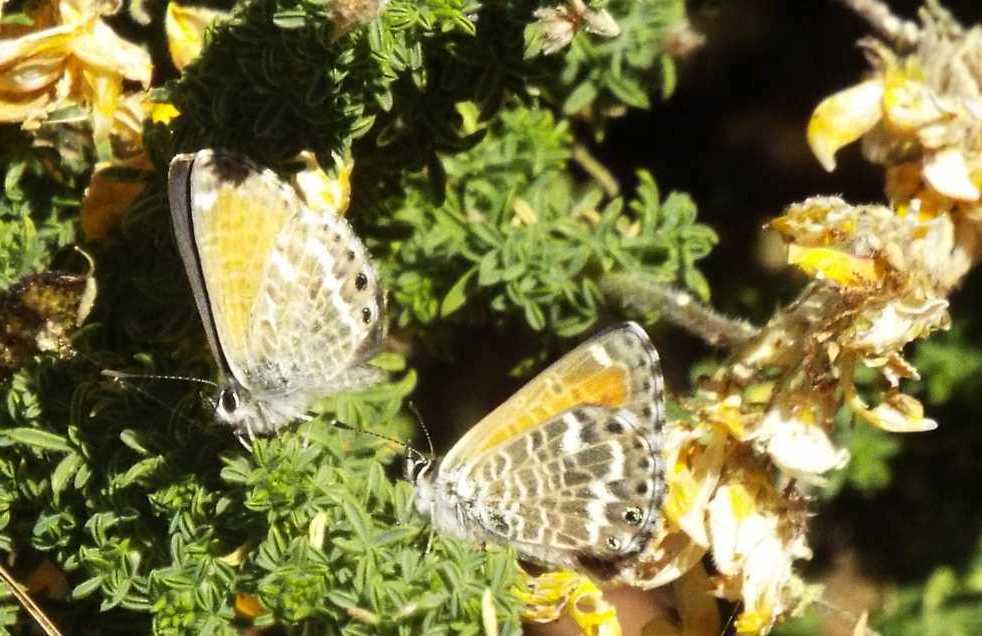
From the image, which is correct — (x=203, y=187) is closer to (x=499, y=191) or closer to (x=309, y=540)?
(x=309, y=540)

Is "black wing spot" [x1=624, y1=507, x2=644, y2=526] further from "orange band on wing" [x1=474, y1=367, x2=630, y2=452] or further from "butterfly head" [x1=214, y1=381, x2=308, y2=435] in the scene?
"butterfly head" [x1=214, y1=381, x2=308, y2=435]

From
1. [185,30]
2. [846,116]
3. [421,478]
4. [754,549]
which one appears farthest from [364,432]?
[846,116]

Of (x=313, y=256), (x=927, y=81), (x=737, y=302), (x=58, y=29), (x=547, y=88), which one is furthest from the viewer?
(x=737, y=302)

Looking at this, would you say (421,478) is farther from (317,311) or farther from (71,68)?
(71,68)

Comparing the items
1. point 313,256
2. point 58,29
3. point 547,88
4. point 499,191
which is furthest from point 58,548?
point 547,88

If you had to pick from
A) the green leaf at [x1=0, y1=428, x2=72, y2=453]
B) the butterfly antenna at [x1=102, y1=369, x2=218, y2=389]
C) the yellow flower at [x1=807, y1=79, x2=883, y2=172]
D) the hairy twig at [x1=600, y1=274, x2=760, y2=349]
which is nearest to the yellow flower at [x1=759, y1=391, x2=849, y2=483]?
the hairy twig at [x1=600, y1=274, x2=760, y2=349]

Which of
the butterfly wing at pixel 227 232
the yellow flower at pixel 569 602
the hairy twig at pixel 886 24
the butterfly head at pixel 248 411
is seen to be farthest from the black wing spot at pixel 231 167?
the hairy twig at pixel 886 24
